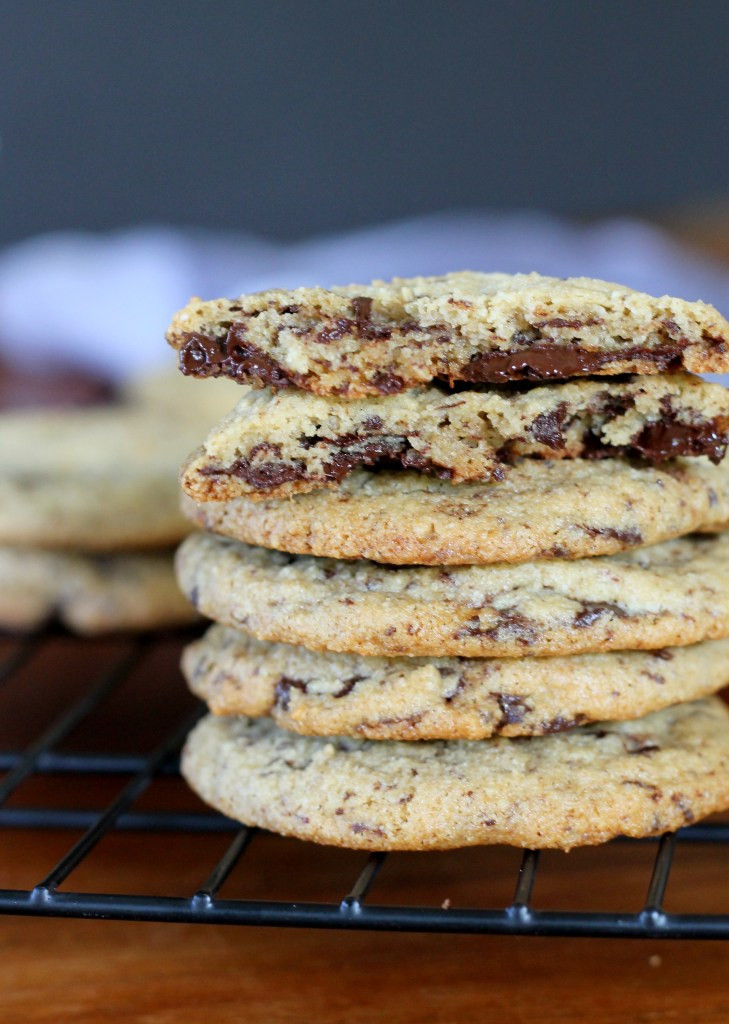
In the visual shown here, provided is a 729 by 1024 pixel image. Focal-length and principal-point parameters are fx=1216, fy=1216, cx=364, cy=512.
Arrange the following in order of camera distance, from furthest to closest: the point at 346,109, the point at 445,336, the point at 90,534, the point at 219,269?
the point at 346,109
the point at 219,269
the point at 90,534
the point at 445,336

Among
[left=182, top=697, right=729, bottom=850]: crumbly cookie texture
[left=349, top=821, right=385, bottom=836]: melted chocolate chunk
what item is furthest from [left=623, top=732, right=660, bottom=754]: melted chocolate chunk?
[left=349, top=821, right=385, bottom=836]: melted chocolate chunk

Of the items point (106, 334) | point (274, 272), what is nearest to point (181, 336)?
point (106, 334)

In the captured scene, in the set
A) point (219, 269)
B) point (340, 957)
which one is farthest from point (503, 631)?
point (219, 269)

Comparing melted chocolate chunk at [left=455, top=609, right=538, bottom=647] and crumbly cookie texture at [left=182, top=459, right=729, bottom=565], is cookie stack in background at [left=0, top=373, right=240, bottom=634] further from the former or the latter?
melted chocolate chunk at [left=455, top=609, right=538, bottom=647]

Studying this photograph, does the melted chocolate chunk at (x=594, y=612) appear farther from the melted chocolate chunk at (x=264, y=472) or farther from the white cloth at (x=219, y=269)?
the white cloth at (x=219, y=269)

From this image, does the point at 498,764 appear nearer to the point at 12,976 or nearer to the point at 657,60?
the point at 12,976

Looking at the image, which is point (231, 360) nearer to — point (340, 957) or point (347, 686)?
point (347, 686)

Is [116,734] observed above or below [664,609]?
below
